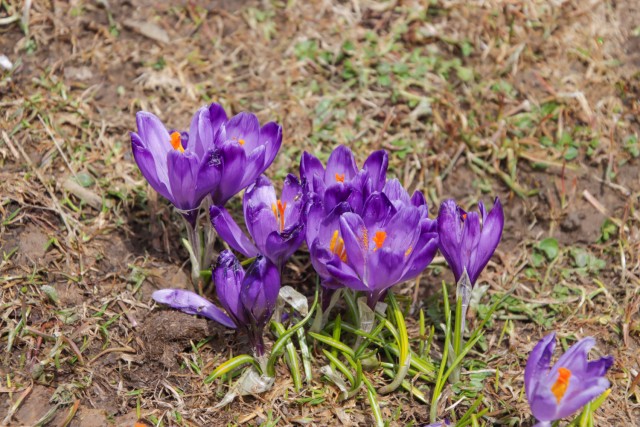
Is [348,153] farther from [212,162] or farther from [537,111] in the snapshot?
[537,111]

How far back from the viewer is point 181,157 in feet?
7.83

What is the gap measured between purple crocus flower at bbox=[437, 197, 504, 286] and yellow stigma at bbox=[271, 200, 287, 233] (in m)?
A: 0.51

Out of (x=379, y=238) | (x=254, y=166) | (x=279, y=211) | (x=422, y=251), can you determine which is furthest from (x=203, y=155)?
(x=422, y=251)

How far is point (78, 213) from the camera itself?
291cm

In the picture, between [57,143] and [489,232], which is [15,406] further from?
[489,232]

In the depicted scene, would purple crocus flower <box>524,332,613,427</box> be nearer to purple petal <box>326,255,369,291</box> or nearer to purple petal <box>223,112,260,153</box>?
purple petal <box>326,255,369,291</box>

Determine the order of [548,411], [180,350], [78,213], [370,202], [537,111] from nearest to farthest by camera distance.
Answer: [548,411] → [370,202] → [180,350] → [78,213] → [537,111]

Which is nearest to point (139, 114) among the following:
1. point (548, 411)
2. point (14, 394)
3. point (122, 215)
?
point (122, 215)

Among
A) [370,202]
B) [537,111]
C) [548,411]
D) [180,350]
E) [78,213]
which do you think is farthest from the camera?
[537,111]

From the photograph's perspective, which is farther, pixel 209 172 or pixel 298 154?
pixel 298 154

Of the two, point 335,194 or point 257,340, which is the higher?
point 335,194

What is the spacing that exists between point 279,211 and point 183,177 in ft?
1.09

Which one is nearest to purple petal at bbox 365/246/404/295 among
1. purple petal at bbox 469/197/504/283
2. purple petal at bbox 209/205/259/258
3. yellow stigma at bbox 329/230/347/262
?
yellow stigma at bbox 329/230/347/262

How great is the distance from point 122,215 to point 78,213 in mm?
163
